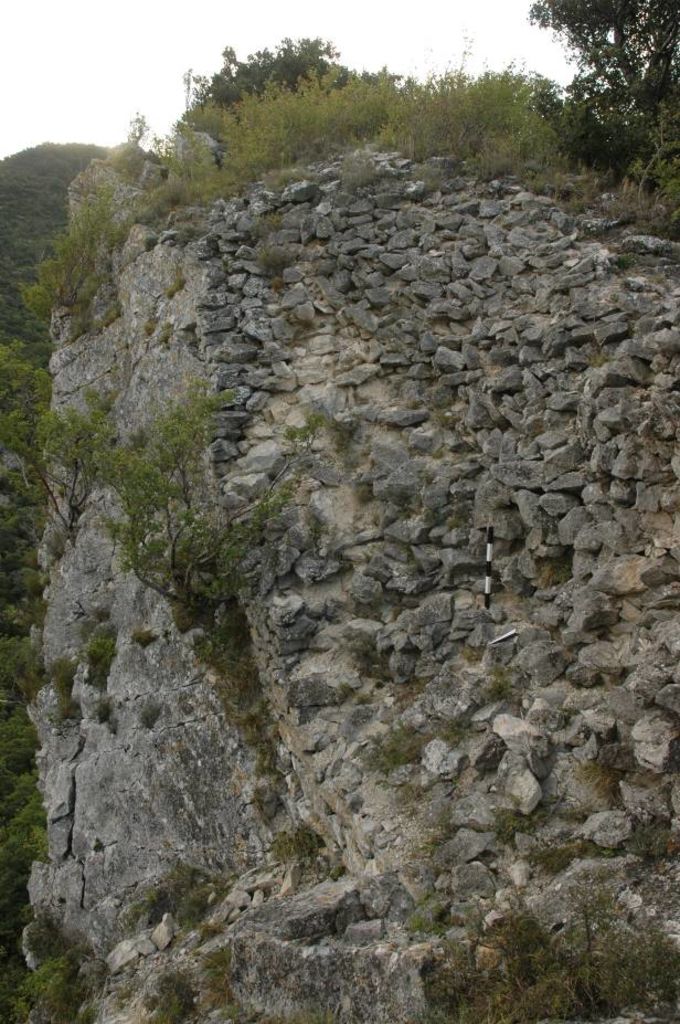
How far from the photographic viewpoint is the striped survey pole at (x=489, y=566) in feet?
27.8

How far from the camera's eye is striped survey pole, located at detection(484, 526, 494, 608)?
8.47m

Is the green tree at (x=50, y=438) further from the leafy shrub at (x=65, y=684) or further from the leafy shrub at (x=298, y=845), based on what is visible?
the leafy shrub at (x=298, y=845)

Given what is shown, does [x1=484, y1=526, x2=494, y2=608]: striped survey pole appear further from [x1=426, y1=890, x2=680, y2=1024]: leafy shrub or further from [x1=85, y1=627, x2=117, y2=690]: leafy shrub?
[x1=85, y1=627, x2=117, y2=690]: leafy shrub

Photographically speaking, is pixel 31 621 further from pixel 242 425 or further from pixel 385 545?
pixel 385 545

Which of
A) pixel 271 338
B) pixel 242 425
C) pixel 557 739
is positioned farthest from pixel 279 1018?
pixel 271 338

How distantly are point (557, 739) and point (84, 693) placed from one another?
26.2 ft

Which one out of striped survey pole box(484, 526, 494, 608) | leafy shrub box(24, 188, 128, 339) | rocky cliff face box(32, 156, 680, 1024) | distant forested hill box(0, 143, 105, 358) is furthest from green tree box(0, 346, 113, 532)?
distant forested hill box(0, 143, 105, 358)

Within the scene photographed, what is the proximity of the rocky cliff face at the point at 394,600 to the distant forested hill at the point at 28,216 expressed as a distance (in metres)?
20.0

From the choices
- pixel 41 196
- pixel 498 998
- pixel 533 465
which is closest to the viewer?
pixel 498 998

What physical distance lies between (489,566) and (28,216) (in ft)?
152

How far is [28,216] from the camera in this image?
47.0m

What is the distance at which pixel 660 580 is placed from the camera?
700 cm

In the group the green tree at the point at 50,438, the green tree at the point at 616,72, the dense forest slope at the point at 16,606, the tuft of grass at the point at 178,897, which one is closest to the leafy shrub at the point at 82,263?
the dense forest slope at the point at 16,606

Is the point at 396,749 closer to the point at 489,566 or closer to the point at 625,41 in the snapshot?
the point at 489,566
